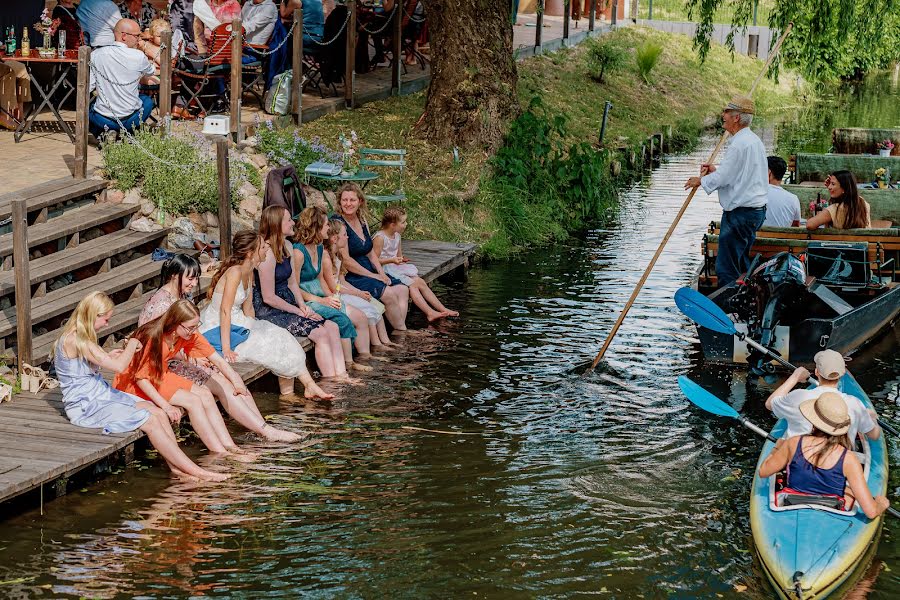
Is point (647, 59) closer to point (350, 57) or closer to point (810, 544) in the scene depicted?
point (350, 57)

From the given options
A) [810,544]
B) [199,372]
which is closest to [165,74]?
[199,372]

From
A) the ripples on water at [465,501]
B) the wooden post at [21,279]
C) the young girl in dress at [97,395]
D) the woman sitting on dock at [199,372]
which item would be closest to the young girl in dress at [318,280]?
the ripples on water at [465,501]

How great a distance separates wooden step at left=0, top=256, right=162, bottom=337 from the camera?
10297 millimetres

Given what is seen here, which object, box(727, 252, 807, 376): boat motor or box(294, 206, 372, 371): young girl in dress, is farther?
box(294, 206, 372, 371): young girl in dress

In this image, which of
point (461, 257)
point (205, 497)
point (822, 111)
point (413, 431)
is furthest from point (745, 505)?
point (822, 111)

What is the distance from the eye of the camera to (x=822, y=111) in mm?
36625

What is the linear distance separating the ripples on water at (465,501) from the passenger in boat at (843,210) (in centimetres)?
Answer: 153

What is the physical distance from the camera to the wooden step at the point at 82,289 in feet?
33.8

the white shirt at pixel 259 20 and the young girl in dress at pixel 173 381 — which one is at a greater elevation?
the white shirt at pixel 259 20

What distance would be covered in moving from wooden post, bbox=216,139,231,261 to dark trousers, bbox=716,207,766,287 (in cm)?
494

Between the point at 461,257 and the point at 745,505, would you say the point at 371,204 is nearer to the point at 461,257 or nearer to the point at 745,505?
the point at 461,257

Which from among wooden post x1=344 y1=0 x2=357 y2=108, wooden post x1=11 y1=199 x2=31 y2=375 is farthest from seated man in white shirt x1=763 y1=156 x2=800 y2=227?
wooden post x1=11 y1=199 x2=31 y2=375

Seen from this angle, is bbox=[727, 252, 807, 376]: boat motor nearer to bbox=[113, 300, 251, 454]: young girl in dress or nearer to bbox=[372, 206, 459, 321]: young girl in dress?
bbox=[372, 206, 459, 321]: young girl in dress

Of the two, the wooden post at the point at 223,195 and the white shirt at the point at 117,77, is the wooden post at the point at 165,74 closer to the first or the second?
the white shirt at the point at 117,77
